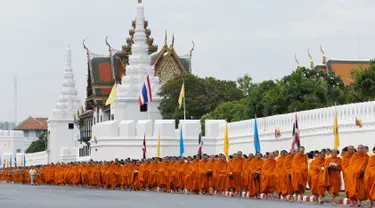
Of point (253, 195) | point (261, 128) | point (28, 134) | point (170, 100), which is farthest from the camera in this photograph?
point (28, 134)

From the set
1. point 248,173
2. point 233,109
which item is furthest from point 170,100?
point 248,173

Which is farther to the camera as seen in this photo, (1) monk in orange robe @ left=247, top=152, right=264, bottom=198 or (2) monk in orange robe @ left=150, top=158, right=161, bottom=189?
(2) monk in orange robe @ left=150, top=158, right=161, bottom=189

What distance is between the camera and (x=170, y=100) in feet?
225

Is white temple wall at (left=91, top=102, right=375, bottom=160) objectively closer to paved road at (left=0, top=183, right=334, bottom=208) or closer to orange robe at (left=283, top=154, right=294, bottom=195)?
orange robe at (left=283, top=154, right=294, bottom=195)

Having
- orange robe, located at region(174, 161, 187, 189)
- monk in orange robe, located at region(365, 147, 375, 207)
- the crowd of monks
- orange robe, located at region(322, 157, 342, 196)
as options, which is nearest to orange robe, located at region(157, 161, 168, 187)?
the crowd of monks

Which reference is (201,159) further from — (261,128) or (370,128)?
(261,128)

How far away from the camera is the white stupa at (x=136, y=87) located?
221 ft

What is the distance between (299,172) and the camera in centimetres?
2634

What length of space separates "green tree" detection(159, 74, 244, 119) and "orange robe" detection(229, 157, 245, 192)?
3645 cm

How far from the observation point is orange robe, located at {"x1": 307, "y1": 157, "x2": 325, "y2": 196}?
2488 cm

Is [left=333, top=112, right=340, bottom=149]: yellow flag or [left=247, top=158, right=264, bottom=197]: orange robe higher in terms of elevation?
[left=333, top=112, right=340, bottom=149]: yellow flag

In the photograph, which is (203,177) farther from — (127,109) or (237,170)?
(127,109)

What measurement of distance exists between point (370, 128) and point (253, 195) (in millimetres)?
6001

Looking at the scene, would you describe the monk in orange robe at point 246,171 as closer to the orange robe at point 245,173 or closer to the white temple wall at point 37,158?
the orange robe at point 245,173
